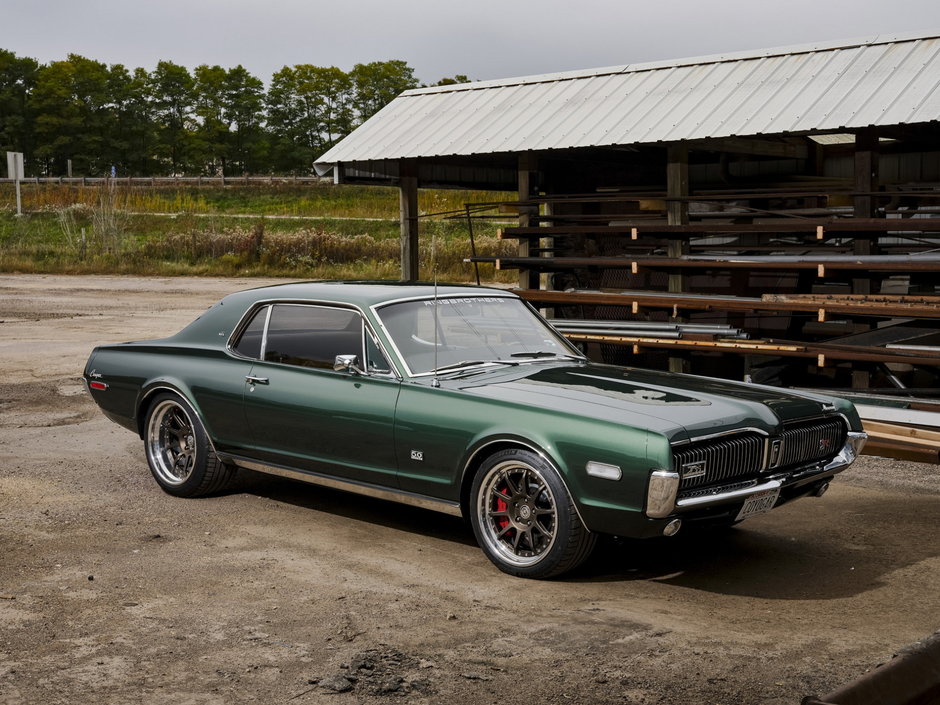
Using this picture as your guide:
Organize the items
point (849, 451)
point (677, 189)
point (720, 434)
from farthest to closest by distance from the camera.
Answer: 1. point (677, 189)
2. point (849, 451)
3. point (720, 434)

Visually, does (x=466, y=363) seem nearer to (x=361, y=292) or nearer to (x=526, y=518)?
(x=361, y=292)

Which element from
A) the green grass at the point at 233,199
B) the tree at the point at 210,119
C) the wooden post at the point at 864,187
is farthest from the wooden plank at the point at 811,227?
the tree at the point at 210,119

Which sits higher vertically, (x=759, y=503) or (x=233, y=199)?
(x=233, y=199)

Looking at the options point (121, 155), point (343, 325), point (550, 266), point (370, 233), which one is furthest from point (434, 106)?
point (121, 155)

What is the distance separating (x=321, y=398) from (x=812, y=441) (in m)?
2.74

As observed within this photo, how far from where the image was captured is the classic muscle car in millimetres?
5375

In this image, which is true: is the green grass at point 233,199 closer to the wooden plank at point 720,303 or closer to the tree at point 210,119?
the tree at point 210,119

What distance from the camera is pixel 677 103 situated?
12766 mm

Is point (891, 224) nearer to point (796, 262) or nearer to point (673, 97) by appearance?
point (796, 262)

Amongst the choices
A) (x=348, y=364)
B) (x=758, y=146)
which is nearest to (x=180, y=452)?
(x=348, y=364)

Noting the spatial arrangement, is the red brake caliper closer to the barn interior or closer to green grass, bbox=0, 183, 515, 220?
the barn interior

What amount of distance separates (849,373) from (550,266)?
3.88 metres

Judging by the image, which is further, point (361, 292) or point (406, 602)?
point (361, 292)

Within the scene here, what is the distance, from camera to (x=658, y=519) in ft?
17.1
